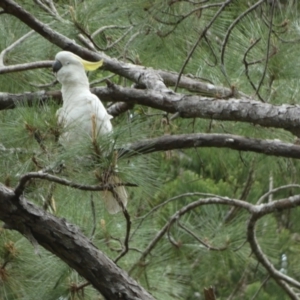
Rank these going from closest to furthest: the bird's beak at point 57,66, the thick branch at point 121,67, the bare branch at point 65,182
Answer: the bare branch at point 65,182
the bird's beak at point 57,66
the thick branch at point 121,67

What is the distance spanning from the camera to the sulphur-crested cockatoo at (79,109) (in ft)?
5.15

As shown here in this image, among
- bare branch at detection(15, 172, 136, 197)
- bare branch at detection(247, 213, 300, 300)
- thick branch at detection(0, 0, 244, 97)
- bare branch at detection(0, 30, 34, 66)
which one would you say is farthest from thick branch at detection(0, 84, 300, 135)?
bare branch at detection(15, 172, 136, 197)

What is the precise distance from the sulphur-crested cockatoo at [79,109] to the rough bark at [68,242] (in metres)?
0.09

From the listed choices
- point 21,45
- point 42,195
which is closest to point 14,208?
point 42,195

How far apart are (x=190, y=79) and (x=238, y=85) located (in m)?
0.13

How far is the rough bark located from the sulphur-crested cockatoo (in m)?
0.09

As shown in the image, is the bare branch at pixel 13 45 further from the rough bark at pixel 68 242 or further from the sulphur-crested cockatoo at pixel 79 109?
the rough bark at pixel 68 242

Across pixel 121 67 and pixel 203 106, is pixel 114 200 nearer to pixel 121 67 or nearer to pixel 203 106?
pixel 203 106

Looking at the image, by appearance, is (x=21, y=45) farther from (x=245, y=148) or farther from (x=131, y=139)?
(x=131, y=139)

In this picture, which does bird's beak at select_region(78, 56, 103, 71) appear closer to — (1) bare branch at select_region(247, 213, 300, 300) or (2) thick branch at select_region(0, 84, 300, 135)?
(2) thick branch at select_region(0, 84, 300, 135)

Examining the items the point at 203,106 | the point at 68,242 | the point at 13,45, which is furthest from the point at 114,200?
the point at 13,45

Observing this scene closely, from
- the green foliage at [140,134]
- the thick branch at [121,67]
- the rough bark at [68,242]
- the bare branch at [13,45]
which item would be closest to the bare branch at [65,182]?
the green foliage at [140,134]

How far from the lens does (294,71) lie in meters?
2.26

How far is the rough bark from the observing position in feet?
5.32
